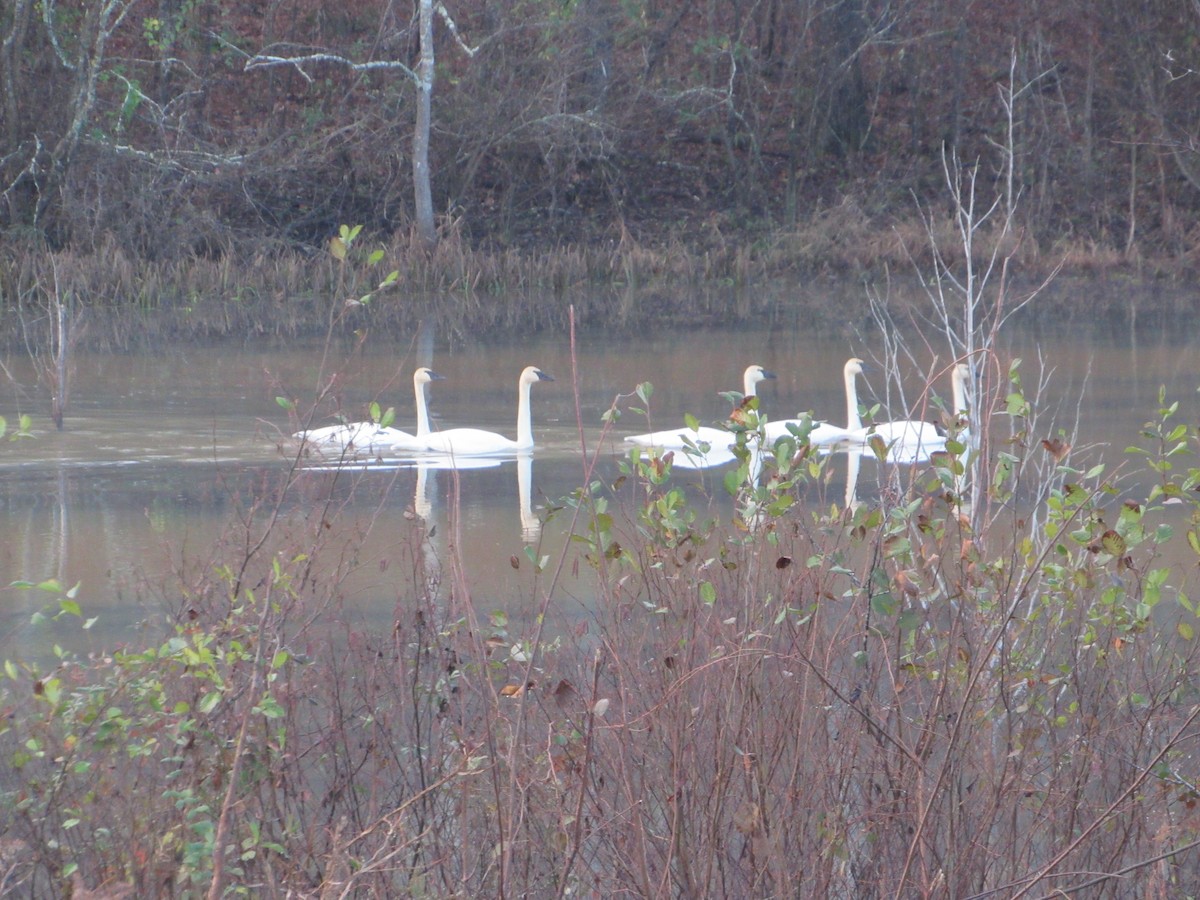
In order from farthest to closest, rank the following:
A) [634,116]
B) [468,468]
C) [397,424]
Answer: [634,116]
[397,424]
[468,468]

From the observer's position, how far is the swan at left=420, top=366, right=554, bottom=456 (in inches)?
438

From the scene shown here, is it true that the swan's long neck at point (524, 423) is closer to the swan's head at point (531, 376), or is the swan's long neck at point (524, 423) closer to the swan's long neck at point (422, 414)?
the swan's head at point (531, 376)

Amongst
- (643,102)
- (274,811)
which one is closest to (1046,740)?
(274,811)

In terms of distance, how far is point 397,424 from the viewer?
43.3 feet

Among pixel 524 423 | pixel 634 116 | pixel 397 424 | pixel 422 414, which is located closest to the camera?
pixel 524 423

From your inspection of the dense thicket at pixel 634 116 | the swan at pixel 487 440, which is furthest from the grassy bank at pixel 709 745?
the dense thicket at pixel 634 116

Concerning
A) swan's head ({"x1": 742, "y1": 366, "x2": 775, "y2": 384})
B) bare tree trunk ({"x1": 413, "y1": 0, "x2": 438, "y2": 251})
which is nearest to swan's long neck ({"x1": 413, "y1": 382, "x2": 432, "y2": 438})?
swan's head ({"x1": 742, "y1": 366, "x2": 775, "y2": 384})

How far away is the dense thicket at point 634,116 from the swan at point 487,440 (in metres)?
13.4

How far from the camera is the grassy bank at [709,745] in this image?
3.10 meters

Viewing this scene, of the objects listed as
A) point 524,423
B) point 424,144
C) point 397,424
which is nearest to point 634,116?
point 424,144

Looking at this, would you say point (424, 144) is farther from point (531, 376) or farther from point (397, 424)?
point (531, 376)

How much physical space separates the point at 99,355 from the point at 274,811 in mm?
13422

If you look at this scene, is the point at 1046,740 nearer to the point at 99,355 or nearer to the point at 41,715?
the point at 41,715

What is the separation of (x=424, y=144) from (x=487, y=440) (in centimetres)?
1525
